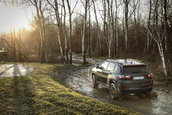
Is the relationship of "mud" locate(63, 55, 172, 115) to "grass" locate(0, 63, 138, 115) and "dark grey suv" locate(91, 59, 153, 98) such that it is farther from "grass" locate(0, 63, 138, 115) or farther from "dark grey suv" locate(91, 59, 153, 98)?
Result: "grass" locate(0, 63, 138, 115)

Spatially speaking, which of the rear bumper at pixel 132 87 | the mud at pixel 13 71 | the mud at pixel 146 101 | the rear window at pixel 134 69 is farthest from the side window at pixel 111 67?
the mud at pixel 13 71

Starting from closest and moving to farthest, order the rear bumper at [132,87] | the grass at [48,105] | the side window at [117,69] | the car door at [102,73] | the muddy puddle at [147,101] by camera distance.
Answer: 1. the grass at [48,105]
2. the muddy puddle at [147,101]
3. the rear bumper at [132,87]
4. the side window at [117,69]
5. the car door at [102,73]

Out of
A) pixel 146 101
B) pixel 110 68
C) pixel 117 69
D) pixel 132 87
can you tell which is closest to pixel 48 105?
pixel 117 69

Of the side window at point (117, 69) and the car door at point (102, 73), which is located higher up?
the side window at point (117, 69)

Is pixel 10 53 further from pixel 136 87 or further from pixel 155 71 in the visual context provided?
pixel 136 87

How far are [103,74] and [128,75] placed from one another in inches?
80.9

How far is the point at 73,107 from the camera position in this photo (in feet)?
20.5

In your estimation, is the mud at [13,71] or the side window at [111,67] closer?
the side window at [111,67]

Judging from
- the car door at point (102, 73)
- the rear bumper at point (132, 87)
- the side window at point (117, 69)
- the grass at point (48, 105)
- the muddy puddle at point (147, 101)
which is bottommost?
the muddy puddle at point (147, 101)

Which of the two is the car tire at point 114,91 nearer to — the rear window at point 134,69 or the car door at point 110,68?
the car door at point 110,68

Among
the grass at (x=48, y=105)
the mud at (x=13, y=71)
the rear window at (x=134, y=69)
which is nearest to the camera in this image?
the grass at (x=48, y=105)

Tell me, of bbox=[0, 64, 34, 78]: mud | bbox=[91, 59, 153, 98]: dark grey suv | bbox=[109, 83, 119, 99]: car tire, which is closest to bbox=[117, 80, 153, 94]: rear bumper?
bbox=[91, 59, 153, 98]: dark grey suv

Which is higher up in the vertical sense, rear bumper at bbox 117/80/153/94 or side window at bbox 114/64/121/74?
side window at bbox 114/64/121/74

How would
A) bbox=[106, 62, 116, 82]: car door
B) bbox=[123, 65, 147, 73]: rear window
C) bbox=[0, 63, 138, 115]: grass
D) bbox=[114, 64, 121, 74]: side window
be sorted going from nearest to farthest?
bbox=[0, 63, 138, 115]: grass, bbox=[123, 65, 147, 73]: rear window, bbox=[114, 64, 121, 74]: side window, bbox=[106, 62, 116, 82]: car door
